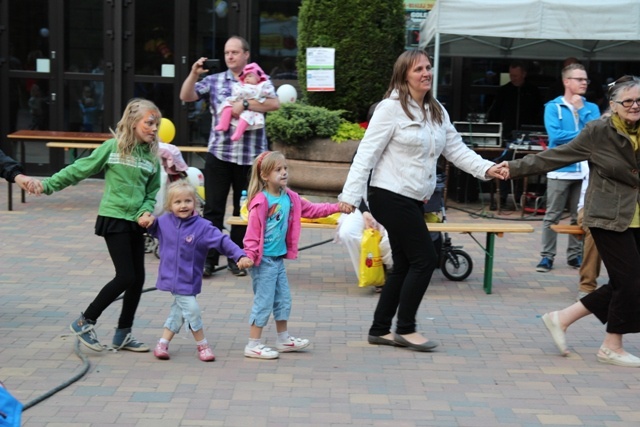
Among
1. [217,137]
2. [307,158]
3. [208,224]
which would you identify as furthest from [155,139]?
[307,158]

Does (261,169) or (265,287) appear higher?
(261,169)

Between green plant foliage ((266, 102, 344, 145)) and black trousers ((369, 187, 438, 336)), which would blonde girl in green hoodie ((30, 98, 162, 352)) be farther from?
green plant foliage ((266, 102, 344, 145))

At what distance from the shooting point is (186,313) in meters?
6.31

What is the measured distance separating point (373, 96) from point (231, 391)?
784cm

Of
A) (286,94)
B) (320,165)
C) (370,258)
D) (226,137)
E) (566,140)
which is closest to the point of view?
(370,258)

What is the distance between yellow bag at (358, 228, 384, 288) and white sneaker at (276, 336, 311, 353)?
64.1 inches

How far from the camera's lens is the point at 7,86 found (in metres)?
15.3

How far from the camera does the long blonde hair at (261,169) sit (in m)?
6.47

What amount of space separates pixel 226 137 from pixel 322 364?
10.1 feet

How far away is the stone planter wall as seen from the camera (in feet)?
40.8

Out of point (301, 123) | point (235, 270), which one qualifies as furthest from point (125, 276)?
point (301, 123)

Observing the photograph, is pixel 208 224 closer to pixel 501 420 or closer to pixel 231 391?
pixel 231 391

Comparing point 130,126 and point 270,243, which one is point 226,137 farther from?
point 270,243

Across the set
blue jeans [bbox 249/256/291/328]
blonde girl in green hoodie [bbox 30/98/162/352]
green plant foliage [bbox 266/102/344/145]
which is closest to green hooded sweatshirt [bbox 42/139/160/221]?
blonde girl in green hoodie [bbox 30/98/162/352]
